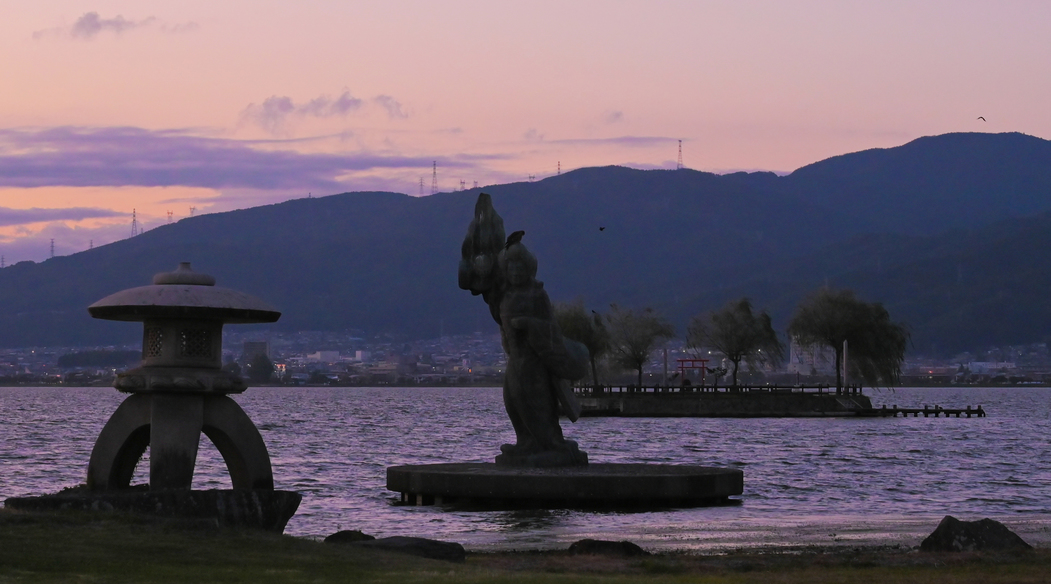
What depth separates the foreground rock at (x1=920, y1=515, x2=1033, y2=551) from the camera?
20984 millimetres

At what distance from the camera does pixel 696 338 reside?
129375 millimetres

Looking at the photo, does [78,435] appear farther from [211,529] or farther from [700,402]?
[211,529]

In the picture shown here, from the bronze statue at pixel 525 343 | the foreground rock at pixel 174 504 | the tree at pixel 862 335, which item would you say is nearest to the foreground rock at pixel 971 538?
the foreground rock at pixel 174 504

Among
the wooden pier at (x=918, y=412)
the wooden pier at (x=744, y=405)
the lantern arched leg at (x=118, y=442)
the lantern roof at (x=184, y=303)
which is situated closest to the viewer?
the lantern roof at (x=184, y=303)

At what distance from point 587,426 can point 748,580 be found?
7904 cm

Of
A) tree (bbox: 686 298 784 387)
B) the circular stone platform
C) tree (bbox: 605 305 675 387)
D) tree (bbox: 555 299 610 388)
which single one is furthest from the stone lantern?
tree (bbox: 605 305 675 387)

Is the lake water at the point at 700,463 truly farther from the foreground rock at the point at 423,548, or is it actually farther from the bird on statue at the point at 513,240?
the bird on statue at the point at 513,240

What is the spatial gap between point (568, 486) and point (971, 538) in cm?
1056

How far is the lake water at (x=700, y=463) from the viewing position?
27.2 meters

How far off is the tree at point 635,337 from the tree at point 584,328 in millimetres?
2921

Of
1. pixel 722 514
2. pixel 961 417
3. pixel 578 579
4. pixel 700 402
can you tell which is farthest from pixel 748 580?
pixel 961 417

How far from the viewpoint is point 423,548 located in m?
17.9

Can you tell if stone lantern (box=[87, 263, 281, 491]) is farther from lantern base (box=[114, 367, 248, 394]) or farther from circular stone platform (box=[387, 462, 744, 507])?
circular stone platform (box=[387, 462, 744, 507])

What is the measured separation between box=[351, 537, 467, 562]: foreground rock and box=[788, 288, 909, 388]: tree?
95.7 metres
